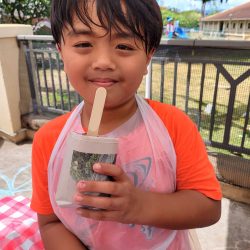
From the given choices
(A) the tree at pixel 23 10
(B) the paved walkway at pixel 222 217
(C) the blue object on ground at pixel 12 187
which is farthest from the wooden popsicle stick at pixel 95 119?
(A) the tree at pixel 23 10

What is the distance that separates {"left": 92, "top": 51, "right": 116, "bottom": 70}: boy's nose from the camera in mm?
853

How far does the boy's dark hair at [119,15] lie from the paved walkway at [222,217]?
1899 millimetres

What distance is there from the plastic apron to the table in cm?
75

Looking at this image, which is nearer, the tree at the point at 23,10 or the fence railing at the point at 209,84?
the fence railing at the point at 209,84

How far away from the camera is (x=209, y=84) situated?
9.79 ft

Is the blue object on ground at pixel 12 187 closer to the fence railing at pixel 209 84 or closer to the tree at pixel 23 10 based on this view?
the fence railing at pixel 209 84

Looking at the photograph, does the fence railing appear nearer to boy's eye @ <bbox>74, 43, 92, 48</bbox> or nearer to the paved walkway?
the paved walkway

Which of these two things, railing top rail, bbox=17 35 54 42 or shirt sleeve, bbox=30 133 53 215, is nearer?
shirt sleeve, bbox=30 133 53 215

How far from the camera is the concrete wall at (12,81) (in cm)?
377

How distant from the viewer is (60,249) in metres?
1.10

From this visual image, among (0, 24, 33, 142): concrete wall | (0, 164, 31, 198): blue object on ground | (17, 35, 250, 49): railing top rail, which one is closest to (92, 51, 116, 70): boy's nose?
(17, 35, 250, 49): railing top rail

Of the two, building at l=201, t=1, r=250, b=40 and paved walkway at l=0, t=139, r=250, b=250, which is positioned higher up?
paved walkway at l=0, t=139, r=250, b=250

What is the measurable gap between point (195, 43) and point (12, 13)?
414 inches

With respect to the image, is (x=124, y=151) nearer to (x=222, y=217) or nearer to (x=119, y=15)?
(x=119, y=15)
